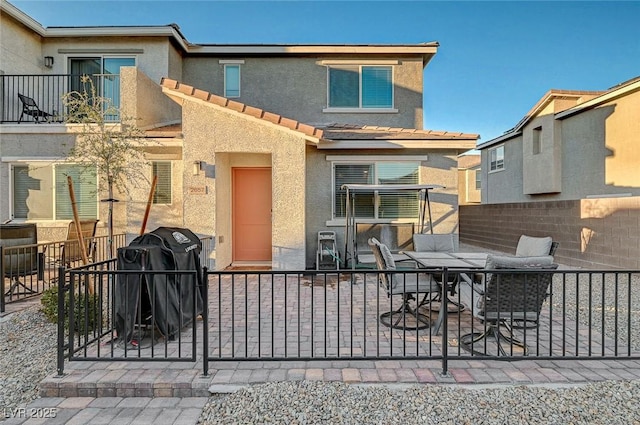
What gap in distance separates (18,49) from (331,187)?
10.7 m

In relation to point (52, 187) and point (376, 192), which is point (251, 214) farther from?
point (52, 187)

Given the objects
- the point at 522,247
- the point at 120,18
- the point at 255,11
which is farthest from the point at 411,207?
the point at 120,18

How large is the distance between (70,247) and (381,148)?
308 inches

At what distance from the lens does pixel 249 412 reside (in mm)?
3150

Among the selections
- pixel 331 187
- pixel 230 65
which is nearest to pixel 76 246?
pixel 331 187

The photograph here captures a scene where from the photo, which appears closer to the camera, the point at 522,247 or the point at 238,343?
the point at 238,343

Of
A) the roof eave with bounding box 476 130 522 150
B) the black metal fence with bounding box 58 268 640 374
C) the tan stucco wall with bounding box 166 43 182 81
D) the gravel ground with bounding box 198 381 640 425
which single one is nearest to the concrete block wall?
the black metal fence with bounding box 58 268 640 374

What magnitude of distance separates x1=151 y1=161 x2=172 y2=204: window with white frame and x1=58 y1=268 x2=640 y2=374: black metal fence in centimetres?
463

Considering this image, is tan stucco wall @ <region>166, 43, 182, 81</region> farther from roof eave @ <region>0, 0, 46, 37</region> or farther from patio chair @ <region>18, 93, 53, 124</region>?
roof eave @ <region>0, 0, 46, 37</region>

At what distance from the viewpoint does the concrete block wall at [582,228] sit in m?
8.98

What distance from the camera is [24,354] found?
180 inches

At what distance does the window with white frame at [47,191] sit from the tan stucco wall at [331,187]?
19.9 feet

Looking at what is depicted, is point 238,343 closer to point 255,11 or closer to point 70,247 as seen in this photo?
point 70,247

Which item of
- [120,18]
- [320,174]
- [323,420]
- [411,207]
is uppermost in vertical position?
[120,18]
